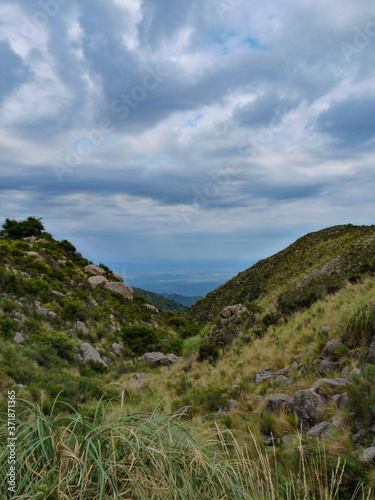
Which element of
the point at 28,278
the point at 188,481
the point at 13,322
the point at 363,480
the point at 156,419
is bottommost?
the point at 363,480

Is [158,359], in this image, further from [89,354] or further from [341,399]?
[341,399]

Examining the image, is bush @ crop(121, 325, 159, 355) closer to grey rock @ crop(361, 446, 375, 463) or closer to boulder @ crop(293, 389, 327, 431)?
boulder @ crop(293, 389, 327, 431)

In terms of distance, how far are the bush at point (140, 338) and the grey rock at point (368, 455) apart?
53.9 feet

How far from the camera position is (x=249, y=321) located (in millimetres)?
16656

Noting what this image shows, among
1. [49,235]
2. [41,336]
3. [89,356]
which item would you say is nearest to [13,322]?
[41,336]

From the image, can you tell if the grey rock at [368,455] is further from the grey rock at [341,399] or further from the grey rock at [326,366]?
the grey rock at [326,366]

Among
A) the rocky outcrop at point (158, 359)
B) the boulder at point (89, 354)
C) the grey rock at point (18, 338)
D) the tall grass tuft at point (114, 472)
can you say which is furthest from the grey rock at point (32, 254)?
the tall grass tuft at point (114, 472)

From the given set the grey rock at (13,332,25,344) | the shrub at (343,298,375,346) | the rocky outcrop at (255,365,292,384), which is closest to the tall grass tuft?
the shrub at (343,298,375,346)

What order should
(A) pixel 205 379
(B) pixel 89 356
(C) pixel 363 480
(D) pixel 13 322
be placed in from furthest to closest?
(B) pixel 89 356 → (D) pixel 13 322 → (A) pixel 205 379 → (C) pixel 363 480

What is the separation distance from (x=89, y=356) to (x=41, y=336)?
253 centimetres

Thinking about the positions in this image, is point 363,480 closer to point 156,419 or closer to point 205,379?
point 156,419

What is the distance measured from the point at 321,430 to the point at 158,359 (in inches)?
577

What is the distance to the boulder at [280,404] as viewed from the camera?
17.2 ft

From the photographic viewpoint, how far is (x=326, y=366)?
6254 millimetres
